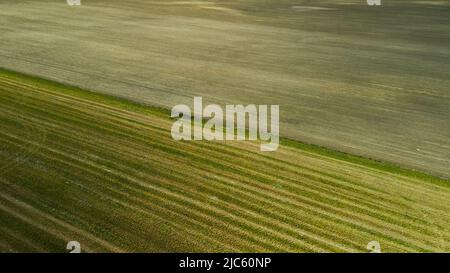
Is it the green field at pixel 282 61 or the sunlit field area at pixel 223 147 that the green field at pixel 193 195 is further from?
the green field at pixel 282 61

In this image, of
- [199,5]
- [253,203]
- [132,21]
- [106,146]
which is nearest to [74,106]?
[106,146]

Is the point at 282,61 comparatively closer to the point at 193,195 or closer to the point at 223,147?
the point at 223,147

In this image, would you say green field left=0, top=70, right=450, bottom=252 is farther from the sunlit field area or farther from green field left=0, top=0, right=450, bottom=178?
green field left=0, top=0, right=450, bottom=178

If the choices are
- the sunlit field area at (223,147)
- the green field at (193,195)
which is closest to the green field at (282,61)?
the sunlit field area at (223,147)

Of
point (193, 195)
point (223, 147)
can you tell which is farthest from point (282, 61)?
point (193, 195)

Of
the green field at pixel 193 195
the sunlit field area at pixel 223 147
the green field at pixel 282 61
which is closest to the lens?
the green field at pixel 193 195

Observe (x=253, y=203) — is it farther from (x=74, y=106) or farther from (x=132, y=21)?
(x=132, y=21)
